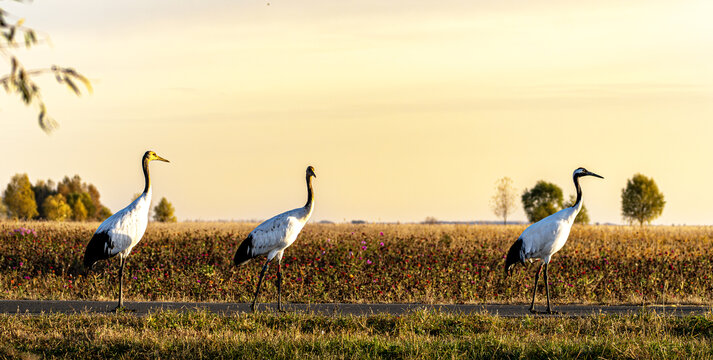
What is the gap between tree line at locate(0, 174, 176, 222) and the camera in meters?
100

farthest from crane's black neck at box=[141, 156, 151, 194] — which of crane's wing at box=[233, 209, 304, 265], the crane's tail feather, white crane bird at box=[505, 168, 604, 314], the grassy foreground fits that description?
white crane bird at box=[505, 168, 604, 314]

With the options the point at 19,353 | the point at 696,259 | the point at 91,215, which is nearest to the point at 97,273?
the point at 19,353

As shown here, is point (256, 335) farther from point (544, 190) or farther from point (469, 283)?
point (544, 190)

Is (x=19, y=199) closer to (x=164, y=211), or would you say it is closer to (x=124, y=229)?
(x=164, y=211)

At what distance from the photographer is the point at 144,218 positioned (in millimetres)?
15078

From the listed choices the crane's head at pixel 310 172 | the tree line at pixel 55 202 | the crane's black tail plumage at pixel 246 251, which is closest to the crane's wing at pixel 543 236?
the crane's head at pixel 310 172

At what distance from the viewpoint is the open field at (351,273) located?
19219mm

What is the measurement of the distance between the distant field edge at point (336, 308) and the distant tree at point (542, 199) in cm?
8078

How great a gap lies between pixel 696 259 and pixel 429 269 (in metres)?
8.59

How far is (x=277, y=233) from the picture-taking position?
15.2 m

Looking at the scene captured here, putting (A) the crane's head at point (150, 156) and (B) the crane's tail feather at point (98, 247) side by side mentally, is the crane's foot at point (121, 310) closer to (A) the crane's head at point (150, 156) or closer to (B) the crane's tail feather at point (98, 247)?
(B) the crane's tail feather at point (98, 247)

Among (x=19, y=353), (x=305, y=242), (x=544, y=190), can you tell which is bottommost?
(x=19, y=353)

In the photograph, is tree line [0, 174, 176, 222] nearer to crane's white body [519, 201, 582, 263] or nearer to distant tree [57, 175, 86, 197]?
distant tree [57, 175, 86, 197]

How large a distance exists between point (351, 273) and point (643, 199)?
88.2m
